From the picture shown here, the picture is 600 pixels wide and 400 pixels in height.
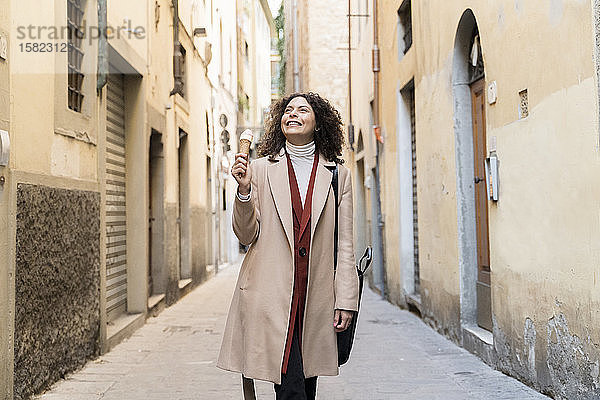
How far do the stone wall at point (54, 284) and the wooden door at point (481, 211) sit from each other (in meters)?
3.36

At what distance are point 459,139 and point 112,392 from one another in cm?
379

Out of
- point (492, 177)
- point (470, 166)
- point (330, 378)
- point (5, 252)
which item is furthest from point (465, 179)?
point (5, 252)

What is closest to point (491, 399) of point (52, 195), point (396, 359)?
point (396, 359)

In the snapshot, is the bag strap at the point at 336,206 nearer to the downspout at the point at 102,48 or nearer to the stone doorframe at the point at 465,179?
the stone doorframe at the point at 465,179

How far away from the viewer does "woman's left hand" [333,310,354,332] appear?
3.34m

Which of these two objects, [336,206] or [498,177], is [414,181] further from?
[336,206]

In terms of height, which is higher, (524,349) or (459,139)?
(459,139)

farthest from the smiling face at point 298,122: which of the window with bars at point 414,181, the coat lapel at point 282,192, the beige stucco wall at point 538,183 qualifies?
the window with bars at point 414,181

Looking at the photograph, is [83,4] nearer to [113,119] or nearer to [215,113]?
[113,119]

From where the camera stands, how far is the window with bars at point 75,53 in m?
6.27

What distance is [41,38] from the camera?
5145 millimetres

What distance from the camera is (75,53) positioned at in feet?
21.2

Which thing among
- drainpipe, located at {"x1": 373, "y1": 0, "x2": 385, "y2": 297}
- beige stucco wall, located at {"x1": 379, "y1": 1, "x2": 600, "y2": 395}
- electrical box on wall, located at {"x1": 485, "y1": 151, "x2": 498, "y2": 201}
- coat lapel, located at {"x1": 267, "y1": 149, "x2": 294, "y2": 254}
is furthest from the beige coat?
drainpipe, located at {"x1": 373, "y1": 0, "x2": 385, "y2": 297}

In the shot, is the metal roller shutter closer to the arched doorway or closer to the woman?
the arched doorway
